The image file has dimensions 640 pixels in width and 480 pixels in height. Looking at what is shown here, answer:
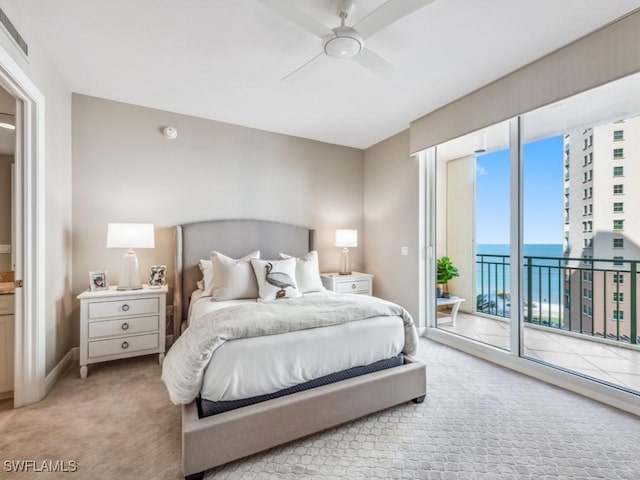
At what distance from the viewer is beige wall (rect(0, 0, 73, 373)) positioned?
7.51 ft

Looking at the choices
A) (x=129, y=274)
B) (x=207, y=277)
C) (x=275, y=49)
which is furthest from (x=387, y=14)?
(x=129, y=274)

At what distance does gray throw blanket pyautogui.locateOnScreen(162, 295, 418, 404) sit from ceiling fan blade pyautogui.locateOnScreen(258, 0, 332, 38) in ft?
5.80

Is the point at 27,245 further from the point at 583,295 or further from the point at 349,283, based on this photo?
the point at 583,295

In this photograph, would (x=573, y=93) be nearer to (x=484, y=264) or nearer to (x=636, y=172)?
(x=636, y=172)

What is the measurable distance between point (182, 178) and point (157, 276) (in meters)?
1.16

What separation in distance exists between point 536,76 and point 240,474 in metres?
3.51

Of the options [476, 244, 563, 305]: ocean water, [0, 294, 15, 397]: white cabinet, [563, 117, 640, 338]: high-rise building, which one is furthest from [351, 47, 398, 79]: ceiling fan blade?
[0, 294, 15, 397]: white cabinet

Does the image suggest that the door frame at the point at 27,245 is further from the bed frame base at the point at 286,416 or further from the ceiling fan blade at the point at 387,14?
the ceiling fan blade at the point at 387,14

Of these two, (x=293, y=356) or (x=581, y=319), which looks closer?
(x=293, y=356)

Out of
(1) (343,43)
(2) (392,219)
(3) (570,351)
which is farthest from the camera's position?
(2) (392,219)

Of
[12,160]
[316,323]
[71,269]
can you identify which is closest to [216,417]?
[316,323]

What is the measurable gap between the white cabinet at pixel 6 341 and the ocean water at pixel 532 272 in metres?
4.23

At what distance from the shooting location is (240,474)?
5.14 feet

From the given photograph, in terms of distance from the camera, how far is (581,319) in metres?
3.13
